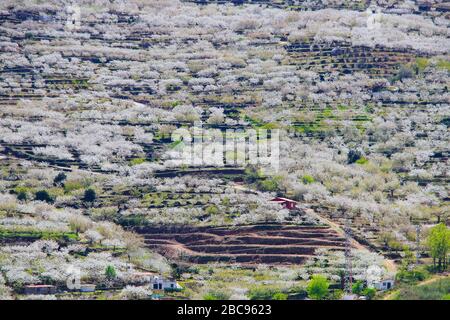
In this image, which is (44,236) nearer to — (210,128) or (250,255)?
(250,255)

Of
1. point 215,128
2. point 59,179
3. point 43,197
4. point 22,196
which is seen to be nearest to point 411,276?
point 43,197

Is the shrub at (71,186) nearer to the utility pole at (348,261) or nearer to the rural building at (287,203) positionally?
the rural building at (287,203)

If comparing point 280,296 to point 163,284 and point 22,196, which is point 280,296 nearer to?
point 163,284

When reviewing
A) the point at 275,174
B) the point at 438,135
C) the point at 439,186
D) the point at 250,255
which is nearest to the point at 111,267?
the point at 250,255

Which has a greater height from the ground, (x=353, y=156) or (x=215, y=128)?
(x=215, y=128)

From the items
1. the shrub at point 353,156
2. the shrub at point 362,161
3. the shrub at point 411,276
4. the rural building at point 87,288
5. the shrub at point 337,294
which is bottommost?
the shrub at point 337,294

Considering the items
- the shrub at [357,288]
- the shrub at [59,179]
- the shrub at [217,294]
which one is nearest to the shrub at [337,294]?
the shrub at [357,288]

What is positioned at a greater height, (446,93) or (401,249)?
(446,93)

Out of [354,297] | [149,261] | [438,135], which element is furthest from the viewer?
[438,135]
